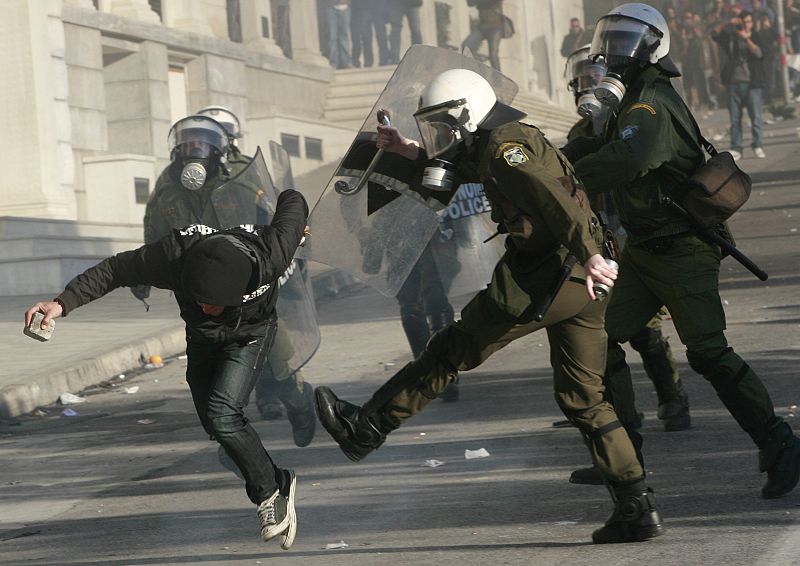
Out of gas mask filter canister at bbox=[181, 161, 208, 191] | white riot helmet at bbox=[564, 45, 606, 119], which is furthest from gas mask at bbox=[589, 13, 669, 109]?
gas mask filter canister at bbox=[181, 161, 208, 191]

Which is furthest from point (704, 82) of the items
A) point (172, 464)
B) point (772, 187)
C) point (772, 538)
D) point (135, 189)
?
point (772, 538)

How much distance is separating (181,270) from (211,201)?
225 cm

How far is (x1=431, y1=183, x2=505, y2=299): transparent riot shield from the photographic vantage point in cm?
851

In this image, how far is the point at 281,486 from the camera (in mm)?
5559

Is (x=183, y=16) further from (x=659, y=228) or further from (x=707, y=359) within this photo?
(x=707, y=359)

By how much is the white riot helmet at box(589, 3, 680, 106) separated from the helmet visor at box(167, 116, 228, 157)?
2846 millimetres

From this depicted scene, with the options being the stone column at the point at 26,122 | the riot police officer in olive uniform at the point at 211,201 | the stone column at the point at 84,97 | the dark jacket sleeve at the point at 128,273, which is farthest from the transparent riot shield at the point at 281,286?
the stone column at the point at 84,97

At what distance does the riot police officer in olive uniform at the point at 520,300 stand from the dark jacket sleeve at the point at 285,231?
49 centimetres

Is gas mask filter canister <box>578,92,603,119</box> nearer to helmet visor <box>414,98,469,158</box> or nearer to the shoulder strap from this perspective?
the shoulder strap

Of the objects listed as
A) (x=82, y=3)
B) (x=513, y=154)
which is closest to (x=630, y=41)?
(x=513, y=154)

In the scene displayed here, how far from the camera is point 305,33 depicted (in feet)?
83.7

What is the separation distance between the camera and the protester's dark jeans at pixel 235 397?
217 inches

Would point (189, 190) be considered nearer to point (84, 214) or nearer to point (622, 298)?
point (622, 298)

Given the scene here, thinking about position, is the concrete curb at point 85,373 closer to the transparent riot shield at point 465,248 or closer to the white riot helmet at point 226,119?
the white riot helmet at point 226,119
